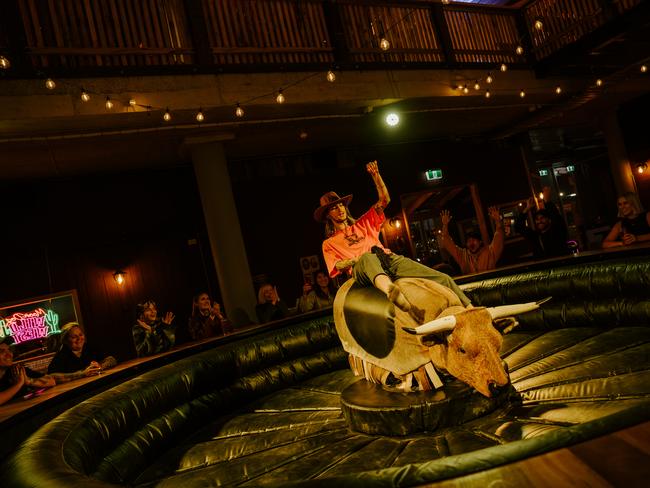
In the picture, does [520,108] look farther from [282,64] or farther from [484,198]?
[282,64]

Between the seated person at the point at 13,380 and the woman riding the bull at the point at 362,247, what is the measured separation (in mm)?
2695

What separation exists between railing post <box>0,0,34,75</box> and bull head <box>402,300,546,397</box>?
582 centimetres

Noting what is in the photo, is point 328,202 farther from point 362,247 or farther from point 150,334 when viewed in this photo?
point 150,334

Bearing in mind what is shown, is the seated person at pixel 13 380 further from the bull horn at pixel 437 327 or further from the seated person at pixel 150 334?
the bull horn at pixel 437 327

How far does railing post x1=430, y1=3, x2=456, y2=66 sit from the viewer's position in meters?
8.38

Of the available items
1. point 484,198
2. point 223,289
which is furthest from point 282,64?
point 484,198

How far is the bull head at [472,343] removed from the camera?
251 cm

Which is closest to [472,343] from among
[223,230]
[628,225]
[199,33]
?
[628,225]

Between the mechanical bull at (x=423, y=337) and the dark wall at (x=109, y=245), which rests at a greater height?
the dark wall at (x=109, y=245)

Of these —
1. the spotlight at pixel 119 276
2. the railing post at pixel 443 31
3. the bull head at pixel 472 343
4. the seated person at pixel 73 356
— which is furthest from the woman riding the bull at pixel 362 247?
the spotlight at pixel 119 276

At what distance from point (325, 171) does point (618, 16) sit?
6211 mm

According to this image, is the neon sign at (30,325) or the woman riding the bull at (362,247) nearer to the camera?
the woman riding the bull at (362,247)

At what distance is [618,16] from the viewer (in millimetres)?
7688

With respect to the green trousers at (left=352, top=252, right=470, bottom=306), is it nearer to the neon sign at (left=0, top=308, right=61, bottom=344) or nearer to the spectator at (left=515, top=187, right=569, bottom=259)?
the spectator at (left=515, top=187, right=569, bottom=259)
